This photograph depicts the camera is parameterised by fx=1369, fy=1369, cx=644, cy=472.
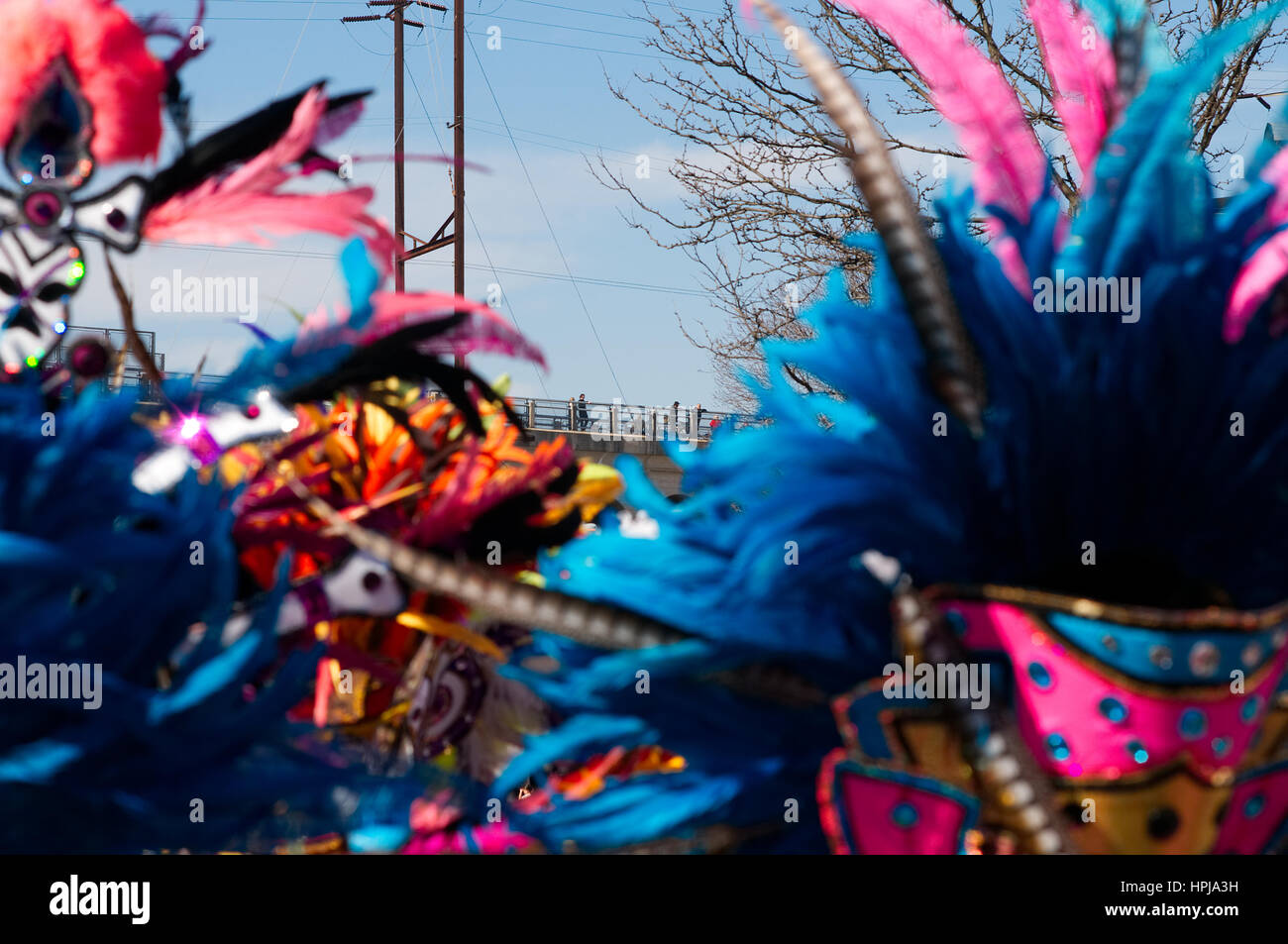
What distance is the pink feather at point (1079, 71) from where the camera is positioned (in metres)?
1.98

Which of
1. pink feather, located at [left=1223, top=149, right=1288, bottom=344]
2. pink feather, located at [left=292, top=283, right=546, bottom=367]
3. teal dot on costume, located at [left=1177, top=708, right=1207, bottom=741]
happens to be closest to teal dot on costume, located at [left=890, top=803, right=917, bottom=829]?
teal dot on costume, located at [left=1177, top=708, right=1207, bottom=741]

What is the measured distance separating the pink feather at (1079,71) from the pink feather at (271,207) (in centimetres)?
112

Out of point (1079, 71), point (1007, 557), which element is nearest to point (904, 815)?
point (1007, 557)

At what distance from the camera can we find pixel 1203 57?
6.00 feet

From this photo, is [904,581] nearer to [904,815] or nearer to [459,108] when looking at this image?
[904,815]

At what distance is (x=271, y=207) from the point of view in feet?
7.39

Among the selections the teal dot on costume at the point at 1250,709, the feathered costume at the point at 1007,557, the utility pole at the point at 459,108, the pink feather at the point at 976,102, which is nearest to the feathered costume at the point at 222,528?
the feathered costume at the point at 1007,557

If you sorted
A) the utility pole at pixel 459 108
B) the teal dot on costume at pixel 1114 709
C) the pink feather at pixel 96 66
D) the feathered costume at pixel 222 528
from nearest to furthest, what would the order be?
the teal dot on costume at pixel 1114 709 < the feathered costume at pixel 222 528 < the pink feather at pixel 96 66 < the utility pole at pixel 459 108

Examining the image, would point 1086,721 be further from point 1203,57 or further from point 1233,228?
point 1203,57

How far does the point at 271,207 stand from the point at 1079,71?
128 centimetres

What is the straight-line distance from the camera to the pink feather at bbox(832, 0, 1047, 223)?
1.91 metres

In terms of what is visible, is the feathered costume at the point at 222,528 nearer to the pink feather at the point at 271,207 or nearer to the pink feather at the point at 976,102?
the pink feather at the point at 271,207
